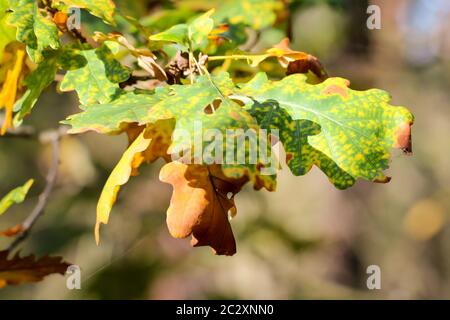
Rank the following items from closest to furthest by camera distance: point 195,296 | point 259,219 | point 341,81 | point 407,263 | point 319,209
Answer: point 341,81
point 319,209
point 259,219
point 195,296
point 407,263

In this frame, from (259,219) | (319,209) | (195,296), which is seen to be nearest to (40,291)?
(195,296)

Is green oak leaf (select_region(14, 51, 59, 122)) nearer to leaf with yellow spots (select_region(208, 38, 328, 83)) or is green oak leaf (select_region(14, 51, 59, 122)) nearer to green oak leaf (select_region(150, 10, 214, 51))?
green oak leaf (select_region(150, 10, 214, 51))

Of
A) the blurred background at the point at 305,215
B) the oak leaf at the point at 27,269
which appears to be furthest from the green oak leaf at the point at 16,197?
the blurred background at the point at 305,215

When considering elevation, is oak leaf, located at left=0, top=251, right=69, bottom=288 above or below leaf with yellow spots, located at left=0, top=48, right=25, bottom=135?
below

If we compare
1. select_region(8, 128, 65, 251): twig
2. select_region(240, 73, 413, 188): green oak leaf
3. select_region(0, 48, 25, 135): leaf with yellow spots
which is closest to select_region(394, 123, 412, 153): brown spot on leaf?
select_region(240, 73, 413, 188): green oak leaf

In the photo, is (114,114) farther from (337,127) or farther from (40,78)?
(337,127)

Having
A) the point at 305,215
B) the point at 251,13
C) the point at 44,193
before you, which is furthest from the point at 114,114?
the point at 305,215

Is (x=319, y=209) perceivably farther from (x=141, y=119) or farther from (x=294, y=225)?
(x=141, y=119)
